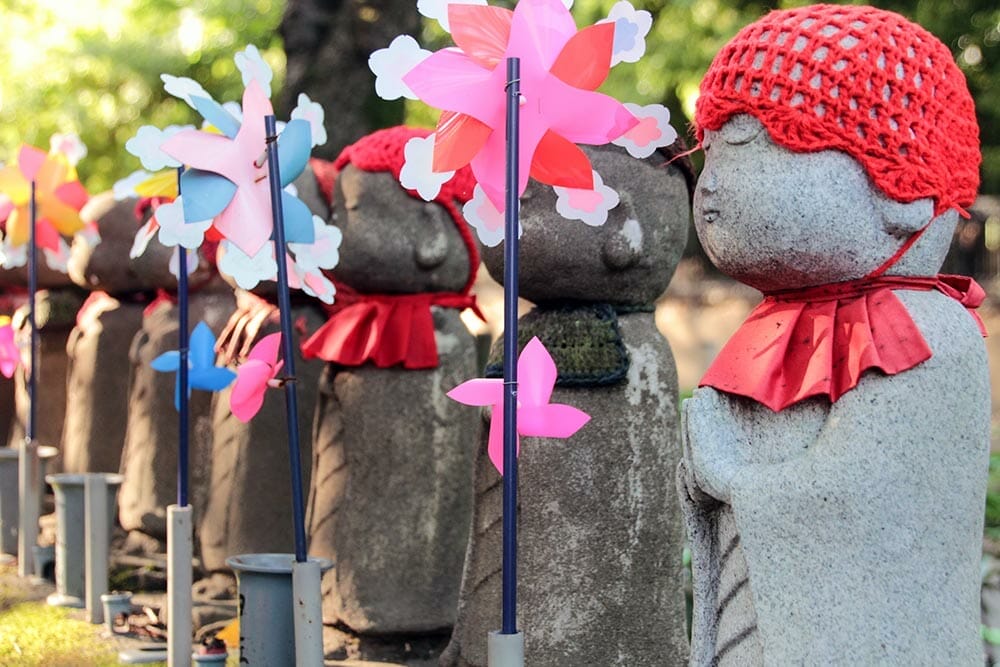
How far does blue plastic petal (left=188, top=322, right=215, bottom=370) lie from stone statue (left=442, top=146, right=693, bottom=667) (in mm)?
1036

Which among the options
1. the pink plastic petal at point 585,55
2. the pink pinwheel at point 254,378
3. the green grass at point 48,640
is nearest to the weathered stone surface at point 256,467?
the green grass at point 48,640

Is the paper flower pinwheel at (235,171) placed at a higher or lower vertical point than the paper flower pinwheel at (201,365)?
higher

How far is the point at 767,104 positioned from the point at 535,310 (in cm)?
131

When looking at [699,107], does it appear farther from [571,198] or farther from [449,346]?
[449,346]

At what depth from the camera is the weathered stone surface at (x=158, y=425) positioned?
5719 millimetres

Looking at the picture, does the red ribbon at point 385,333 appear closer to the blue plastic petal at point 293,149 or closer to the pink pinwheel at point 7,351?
the blue plastic petal at point 293,149

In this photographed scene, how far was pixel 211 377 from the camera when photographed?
13.4 ft

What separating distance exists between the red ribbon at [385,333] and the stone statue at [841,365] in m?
1.82

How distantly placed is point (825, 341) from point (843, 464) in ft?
0.83

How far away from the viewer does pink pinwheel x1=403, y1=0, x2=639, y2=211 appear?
9.16 ft

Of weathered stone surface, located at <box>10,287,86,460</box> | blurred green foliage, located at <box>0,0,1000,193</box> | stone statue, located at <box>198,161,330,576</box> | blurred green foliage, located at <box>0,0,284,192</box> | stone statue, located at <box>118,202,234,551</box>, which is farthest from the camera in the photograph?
blurred green foliage, located at <box>0,0,284,192</box>

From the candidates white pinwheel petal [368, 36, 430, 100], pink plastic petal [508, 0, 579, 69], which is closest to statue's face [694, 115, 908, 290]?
pink plastic petal [508, 0, 579, 69]

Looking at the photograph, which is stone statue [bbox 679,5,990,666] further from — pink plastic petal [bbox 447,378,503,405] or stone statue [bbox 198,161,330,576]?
stone statue [bbox 198,161,330,576]

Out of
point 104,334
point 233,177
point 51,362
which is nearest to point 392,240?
point 233,177
